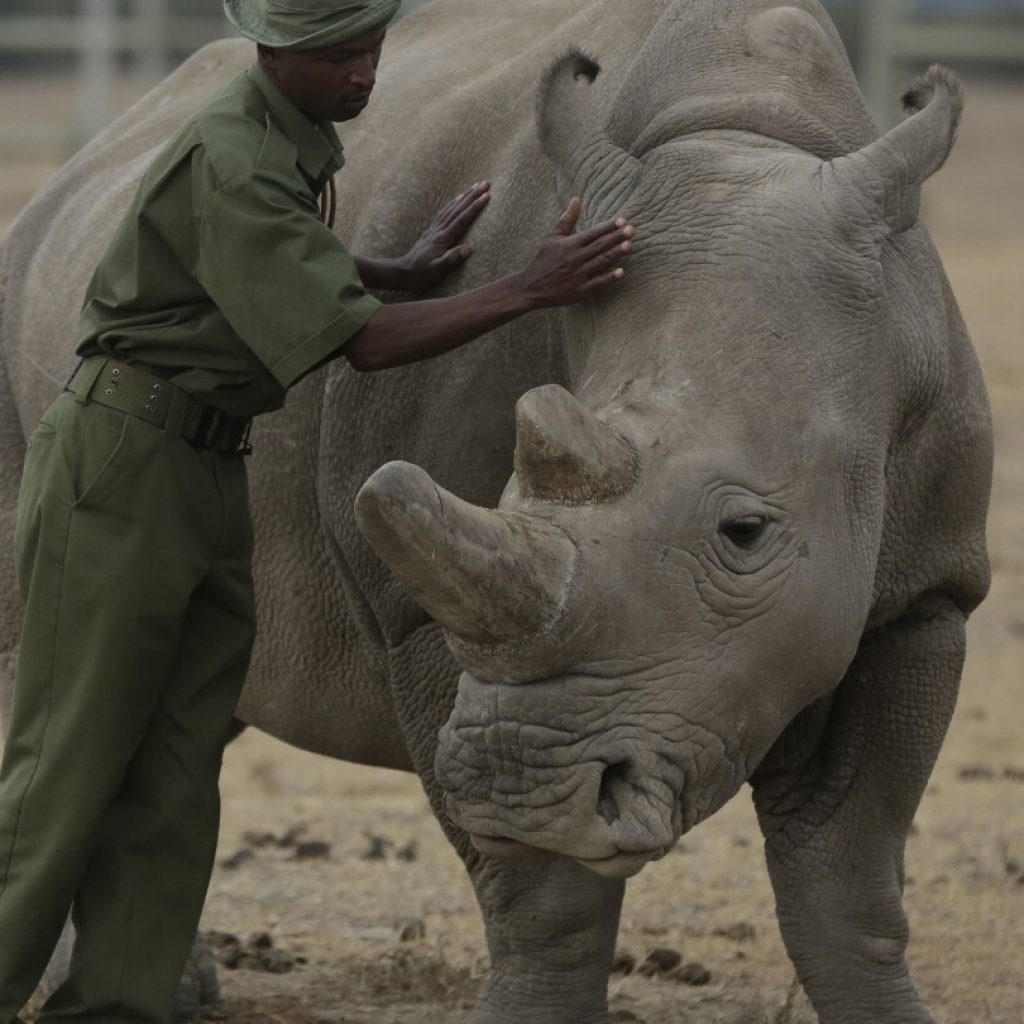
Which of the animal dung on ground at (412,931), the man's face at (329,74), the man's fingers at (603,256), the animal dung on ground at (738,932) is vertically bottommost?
the animal dung on ground at (412,931)

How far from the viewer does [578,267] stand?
182 inches

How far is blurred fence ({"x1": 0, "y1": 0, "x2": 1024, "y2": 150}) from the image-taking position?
24.6m

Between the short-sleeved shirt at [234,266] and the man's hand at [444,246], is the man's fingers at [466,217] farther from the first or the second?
the short-sleeved shirt at [234,266]

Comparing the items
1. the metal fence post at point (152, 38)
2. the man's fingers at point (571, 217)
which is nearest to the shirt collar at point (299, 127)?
the man's fingers at point (571, 217)

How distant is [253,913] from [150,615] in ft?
8.95

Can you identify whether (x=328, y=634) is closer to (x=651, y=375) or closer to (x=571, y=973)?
(x=571, y=973)

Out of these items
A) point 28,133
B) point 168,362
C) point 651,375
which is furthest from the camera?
point 28,133

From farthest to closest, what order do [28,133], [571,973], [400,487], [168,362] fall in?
[28,133] < [571,973] < [168,362] < [400,487]

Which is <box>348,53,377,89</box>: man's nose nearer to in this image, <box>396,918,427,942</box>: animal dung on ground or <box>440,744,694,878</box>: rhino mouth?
<box>440,744,694,878</box>: rhino mouth

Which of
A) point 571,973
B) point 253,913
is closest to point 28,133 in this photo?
point 253,913

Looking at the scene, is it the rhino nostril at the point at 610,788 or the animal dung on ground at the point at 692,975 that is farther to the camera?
the animal dung on ground at the point at 692,975

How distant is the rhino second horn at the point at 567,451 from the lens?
424 cm

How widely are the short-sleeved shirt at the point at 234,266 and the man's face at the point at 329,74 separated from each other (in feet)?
0.10

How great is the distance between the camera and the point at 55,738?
16.3 ft
